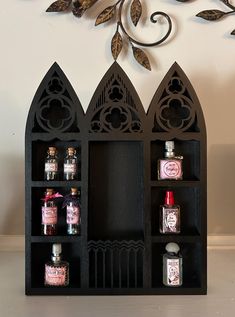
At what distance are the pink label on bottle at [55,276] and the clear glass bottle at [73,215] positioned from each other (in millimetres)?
90

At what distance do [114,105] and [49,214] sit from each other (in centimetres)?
30

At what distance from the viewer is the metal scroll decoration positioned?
1.23 metres

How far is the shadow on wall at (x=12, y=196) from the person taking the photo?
126 centimetres

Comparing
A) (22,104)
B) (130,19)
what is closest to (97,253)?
(22,104)

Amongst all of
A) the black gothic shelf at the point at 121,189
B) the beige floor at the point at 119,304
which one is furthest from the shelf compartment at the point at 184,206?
the beige floor at the point at 119,304

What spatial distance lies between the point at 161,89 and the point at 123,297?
495 mm

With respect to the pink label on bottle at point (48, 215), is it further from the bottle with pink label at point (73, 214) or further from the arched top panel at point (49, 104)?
the arched top panel at point (49, 104)

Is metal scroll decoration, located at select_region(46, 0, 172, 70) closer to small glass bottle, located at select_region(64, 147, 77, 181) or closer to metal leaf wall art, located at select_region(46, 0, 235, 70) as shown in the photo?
metal leaf wall art, located at select_region(46, 0, 235, 70)

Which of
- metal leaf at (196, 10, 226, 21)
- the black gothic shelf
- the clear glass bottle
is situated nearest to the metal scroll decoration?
metal leaf at (196, 10, 226, 21)

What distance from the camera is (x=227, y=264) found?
1.14m

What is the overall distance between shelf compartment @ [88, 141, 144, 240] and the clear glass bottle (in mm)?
58

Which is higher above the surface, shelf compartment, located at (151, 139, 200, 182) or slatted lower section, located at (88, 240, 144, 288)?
shelf compartment, located at (151, 139, 200, 182)

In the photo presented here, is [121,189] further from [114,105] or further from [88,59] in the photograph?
[88,59]

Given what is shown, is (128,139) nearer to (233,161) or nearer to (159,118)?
(159,118)
